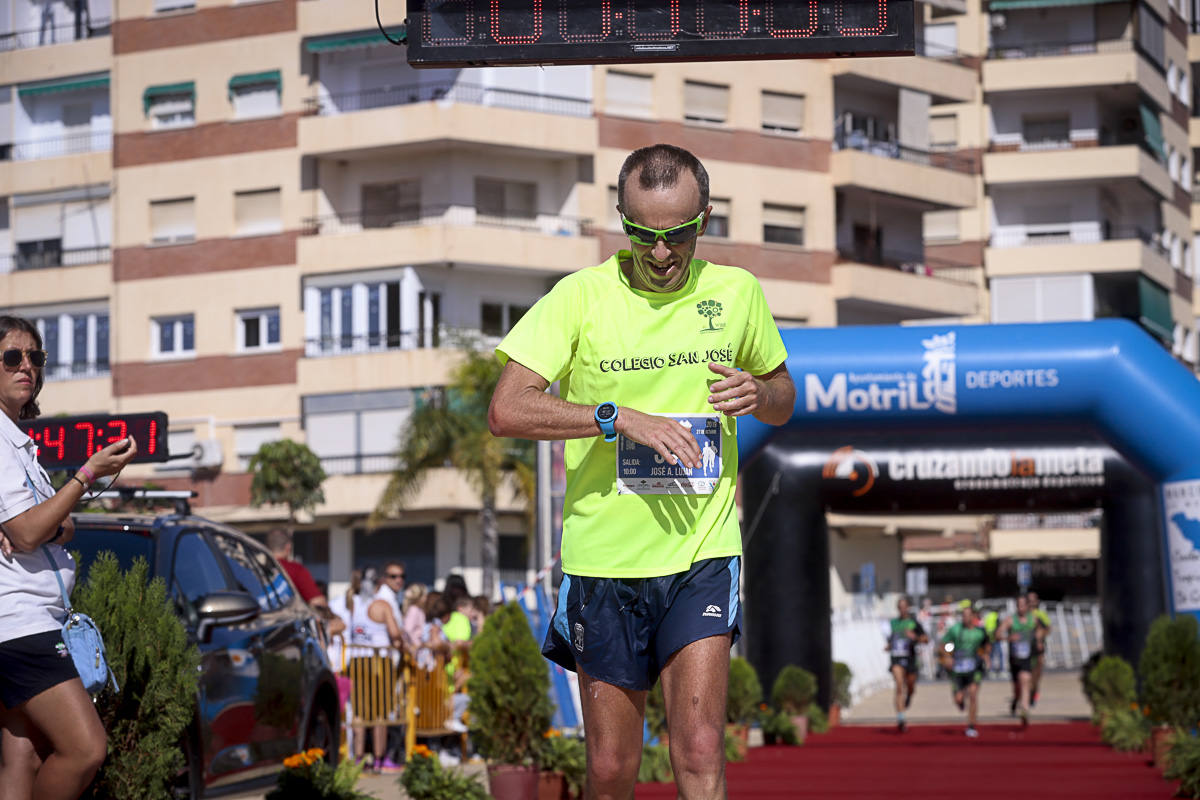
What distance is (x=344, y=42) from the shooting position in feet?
162

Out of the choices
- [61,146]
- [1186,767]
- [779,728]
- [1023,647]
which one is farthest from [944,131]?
[1186,767]

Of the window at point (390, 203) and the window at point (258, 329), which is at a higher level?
the window at point (390, 203)

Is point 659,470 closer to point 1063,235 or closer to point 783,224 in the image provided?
point 783,224

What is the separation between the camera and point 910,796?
518 inches

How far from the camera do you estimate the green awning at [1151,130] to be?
205 ft

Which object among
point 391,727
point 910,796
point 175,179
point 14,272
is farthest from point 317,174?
point 910,796

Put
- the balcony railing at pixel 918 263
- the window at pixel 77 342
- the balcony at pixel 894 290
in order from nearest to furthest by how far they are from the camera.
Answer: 1. the window at pixel 77 342
2. the balcony at pixel 894 290
3. the balcony railing at pixel 918 263

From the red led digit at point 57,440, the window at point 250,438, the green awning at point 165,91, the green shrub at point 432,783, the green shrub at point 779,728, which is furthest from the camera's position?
the green awning at point 165,91

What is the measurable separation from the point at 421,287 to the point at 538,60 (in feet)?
135

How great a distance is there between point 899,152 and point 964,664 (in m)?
32.5

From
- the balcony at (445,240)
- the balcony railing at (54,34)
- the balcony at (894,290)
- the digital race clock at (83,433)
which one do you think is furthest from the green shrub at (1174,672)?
the balcony railing at (54,34)

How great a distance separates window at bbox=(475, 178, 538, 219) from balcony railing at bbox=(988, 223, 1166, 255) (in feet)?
62.6

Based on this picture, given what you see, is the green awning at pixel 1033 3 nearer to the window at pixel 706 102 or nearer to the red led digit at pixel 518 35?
the window at pixel 706 102

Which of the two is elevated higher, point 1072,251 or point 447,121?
point 447,121
